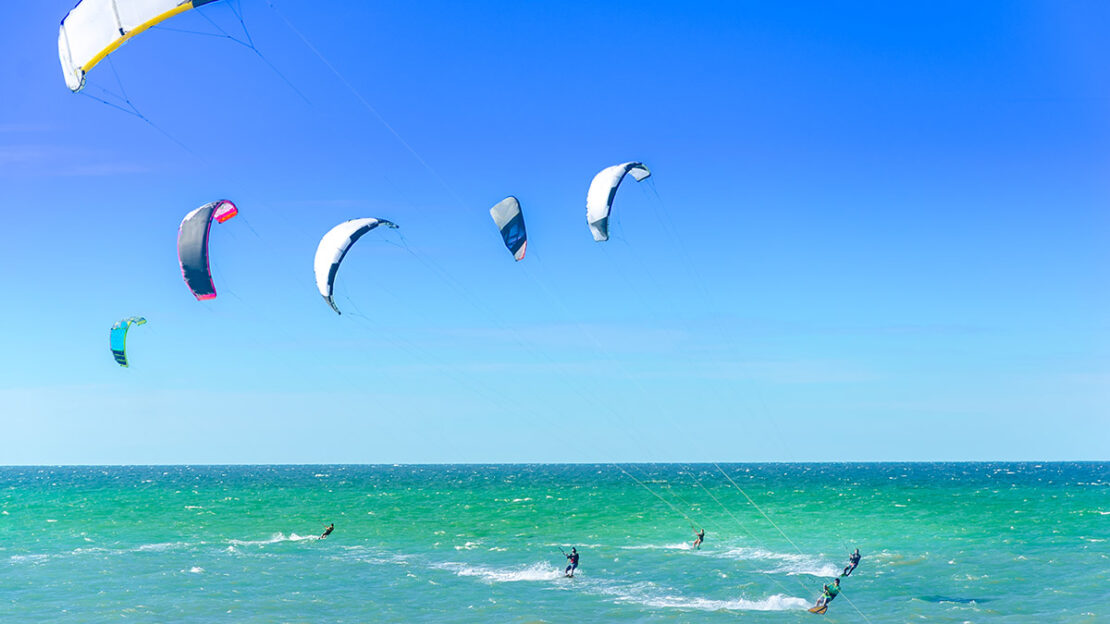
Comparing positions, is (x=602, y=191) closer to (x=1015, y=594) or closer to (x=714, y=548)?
(x=1015, y=594)

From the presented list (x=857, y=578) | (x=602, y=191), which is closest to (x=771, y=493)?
(x=857, y=578)

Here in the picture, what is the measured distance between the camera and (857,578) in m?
30.0

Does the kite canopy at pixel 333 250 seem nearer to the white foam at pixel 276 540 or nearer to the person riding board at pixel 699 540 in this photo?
the person riding board at pixel 699 540

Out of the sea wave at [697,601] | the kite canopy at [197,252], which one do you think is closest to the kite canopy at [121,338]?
the kite canopy at [197,252]

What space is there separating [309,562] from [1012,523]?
36.3 m

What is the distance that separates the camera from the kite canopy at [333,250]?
72.3 feet

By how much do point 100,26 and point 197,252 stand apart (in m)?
6.60

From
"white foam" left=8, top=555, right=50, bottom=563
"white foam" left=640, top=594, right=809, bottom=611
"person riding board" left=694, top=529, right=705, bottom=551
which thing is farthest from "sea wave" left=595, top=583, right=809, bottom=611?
"white foam" left=8, top=555, right=50, bottom=563

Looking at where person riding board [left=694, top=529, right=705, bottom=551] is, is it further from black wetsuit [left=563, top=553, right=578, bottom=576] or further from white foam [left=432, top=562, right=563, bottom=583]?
black wetsuit [left=563, top=553, right=578, bottom=576]

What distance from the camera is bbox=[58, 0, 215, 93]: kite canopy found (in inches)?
612

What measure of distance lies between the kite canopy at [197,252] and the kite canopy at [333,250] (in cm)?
254

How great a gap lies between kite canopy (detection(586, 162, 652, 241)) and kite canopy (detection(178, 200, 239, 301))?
917cm

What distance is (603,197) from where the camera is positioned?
22500 mm

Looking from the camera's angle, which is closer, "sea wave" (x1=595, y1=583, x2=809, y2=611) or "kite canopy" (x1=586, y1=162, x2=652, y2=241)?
"kite canopy" (x1=586, y1=162, x2=652, y2=241)
